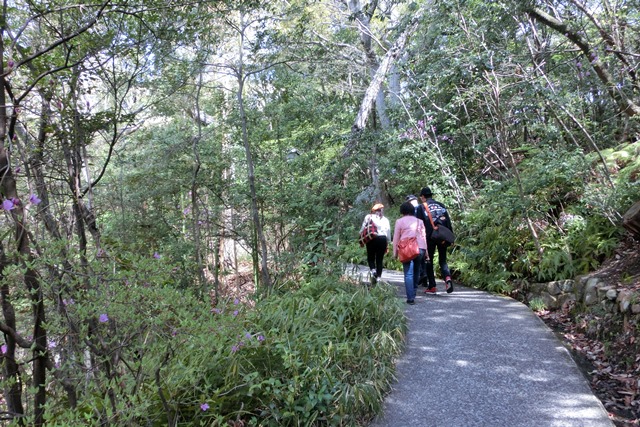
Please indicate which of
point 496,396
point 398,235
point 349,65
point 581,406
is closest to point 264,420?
point 496,396

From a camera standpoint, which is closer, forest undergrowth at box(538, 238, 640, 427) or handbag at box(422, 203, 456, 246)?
forest undergrowth at box(538, 238, 640, 427)

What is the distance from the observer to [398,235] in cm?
660

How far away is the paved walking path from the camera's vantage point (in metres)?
3.65

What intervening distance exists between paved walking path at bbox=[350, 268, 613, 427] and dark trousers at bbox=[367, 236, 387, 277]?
1.31 metres

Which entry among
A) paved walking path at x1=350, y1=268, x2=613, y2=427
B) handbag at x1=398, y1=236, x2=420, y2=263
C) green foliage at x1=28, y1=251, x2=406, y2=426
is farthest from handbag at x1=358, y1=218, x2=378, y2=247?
green foliage at x1=28, y1=251, x2=406, y2=426

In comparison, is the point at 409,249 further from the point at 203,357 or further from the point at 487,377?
the point at 203,357

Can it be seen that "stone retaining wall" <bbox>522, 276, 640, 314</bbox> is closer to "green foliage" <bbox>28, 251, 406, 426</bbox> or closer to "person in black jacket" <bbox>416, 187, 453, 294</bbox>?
"person in black jacket" <bbox>416, 187, 453, 294</bbox>

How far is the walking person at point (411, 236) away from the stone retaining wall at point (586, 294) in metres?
1.91

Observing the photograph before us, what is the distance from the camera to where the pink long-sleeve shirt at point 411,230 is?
253 inches

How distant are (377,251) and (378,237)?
0.33 meters

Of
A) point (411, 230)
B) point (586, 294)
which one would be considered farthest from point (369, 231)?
point (586, 294)

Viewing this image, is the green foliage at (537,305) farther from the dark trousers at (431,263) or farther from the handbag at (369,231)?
the handbag at (369,231)

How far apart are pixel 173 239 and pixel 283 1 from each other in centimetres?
612

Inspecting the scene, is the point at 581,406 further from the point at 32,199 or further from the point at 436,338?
the point at 32,199
